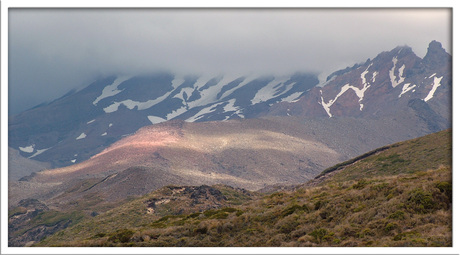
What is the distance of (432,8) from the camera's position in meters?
32.8

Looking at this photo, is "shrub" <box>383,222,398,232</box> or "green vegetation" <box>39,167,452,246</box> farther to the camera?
"shrub" <box>383,222,398,232</box>

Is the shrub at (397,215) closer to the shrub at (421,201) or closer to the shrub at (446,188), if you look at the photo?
the shrub at (421,201)

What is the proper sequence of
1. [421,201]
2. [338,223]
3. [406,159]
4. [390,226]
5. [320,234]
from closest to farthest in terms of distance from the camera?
1. [390,226]
2. [320,234]
3. [421,201]
4. [338,223]
5. [406,159]

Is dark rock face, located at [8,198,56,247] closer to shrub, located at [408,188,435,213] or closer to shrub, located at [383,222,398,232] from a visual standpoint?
shrub, located at [408,188,435,213]

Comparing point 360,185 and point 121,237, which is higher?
point 360,185

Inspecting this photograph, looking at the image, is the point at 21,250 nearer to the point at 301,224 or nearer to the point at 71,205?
the point at 301,224

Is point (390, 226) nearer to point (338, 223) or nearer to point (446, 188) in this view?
point (338, 223)

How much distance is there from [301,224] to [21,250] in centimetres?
2038

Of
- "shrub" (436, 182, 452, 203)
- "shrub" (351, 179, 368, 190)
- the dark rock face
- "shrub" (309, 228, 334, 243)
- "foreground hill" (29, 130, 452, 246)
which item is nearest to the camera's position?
"foreground hill" (29, 130, 452, 246)

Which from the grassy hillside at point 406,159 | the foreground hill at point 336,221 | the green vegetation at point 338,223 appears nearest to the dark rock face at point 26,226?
the grassy hillside at point 406,159

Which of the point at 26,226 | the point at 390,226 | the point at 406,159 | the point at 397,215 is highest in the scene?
the point at 406,159

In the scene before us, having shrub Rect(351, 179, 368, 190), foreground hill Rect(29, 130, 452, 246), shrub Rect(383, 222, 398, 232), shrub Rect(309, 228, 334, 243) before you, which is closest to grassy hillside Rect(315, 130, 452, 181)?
shrub Rect(351, 179, 368, 190)

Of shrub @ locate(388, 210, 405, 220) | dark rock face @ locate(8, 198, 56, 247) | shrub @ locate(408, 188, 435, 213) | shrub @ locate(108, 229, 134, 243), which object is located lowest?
dark rock face @ locate(8, 198, 56, 247)

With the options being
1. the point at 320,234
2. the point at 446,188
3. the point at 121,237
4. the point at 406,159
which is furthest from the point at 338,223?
the point at 406,159
